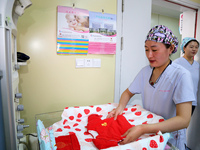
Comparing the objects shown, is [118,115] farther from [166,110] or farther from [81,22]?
[81,22]

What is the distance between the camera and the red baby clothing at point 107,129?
2.53 feet

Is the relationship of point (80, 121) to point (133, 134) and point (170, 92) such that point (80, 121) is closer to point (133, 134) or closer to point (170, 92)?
point (133, 134)

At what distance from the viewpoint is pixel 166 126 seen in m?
0.79

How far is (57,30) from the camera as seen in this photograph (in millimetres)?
1392

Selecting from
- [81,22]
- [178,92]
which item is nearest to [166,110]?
[178,92]

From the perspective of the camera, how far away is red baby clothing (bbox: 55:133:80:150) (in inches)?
29.8

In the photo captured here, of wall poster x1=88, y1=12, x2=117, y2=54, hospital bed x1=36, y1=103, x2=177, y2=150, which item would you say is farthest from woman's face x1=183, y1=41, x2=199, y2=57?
hospital bed x1=36, y1=103, x2=177, y2=150

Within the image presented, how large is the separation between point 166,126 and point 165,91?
0.27m

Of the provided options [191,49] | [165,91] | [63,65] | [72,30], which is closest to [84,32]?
[72,30]

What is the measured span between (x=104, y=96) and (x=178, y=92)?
92 cm

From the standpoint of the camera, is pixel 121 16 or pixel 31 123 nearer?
pixel 31 123

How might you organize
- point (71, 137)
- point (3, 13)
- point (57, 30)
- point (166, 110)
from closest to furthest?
point (3, 13) < point (71, 137) < point (166, 110) < point (57, 30)

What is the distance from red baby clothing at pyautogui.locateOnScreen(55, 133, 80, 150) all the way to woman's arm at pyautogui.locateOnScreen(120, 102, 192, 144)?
0.25 m

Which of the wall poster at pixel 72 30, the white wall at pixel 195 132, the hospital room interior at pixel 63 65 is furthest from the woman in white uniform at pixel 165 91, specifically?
the white wall at pixel 195 132
